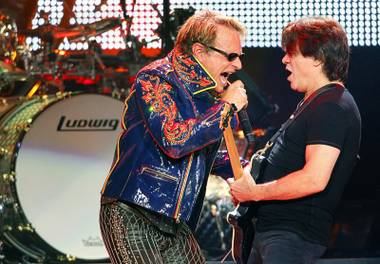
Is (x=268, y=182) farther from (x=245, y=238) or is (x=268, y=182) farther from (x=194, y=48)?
(x=194, y=48)

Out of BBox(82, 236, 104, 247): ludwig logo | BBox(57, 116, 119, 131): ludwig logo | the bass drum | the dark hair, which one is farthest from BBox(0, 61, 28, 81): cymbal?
the dark hair

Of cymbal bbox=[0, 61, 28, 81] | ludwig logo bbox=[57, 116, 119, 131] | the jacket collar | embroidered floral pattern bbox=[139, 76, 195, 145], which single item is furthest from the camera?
ludwig logo bbox=[57, 116, 119, 131]

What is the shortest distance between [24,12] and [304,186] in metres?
3.88

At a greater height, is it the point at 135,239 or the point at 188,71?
the point at 188,71

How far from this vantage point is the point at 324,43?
352 cm

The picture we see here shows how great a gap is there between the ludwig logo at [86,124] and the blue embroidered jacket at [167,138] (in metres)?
2.86

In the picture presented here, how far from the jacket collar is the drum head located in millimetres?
2809

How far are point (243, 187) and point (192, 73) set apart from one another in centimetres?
48

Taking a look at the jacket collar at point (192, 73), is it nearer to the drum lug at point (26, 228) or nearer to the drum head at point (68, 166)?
the drum head at point (68, 166)

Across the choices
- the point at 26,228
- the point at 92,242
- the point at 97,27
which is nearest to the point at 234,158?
the point at 92,242

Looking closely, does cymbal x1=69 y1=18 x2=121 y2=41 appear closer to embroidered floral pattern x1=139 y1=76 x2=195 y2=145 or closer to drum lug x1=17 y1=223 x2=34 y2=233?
drum lug x1=17 y1=223 x2=34 y2=233

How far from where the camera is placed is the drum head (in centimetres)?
626

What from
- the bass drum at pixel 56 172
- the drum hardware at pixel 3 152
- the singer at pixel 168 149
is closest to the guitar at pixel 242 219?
the singer at pixel 168 149

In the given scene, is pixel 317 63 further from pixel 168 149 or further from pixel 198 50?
pixel 168 149
